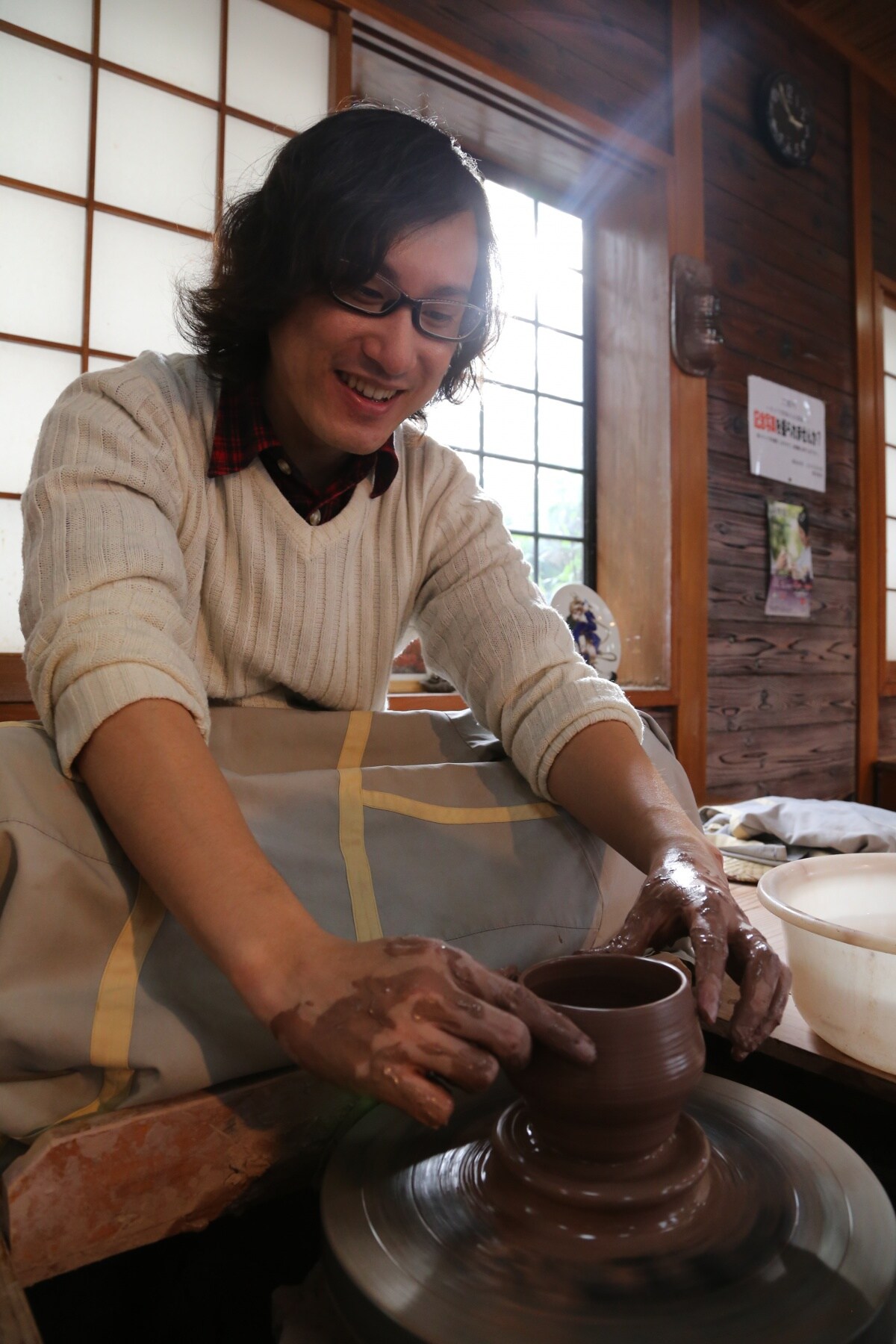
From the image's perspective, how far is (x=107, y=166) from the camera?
1936 mm

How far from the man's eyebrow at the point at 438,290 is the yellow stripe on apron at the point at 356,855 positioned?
61 centimetres

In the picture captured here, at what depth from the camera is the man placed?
0.69 m

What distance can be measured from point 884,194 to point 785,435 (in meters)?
1.48

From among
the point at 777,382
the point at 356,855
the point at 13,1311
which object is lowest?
the point at 13,1311

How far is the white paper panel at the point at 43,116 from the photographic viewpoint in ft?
5.98

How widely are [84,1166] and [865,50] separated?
185 inches

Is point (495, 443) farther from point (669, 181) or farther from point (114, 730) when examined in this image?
point (114, 730)

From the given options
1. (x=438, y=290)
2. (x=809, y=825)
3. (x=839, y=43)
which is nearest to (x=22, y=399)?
(x=438, y=290)

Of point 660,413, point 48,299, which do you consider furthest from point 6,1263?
point 660,413

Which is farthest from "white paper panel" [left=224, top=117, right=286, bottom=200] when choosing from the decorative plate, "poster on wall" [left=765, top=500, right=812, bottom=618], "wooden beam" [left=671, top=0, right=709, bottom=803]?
"poster on wall" [left=765, top=500, right=812, bottom=618]

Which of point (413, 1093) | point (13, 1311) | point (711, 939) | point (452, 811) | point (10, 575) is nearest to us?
point (413, 1093)

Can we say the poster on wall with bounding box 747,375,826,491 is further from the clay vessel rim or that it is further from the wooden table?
the clay vessel rim

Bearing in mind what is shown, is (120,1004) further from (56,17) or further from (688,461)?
(688,461)

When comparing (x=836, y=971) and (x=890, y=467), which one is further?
(x=890, y=467)
